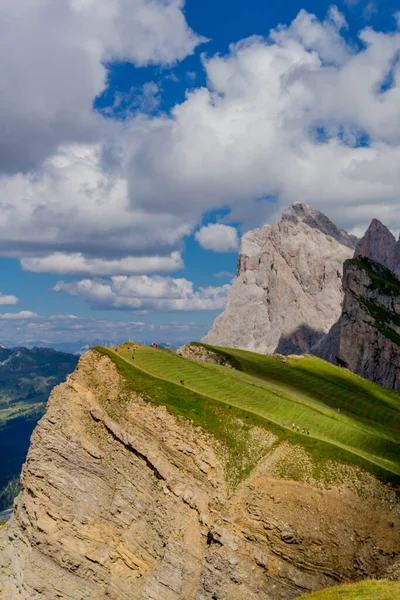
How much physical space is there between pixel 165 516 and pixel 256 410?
16.7m

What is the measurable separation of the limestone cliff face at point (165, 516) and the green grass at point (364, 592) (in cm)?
1018

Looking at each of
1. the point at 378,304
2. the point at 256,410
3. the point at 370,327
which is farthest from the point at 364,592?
the point at 378,304

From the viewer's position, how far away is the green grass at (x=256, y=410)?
50156 millimetres

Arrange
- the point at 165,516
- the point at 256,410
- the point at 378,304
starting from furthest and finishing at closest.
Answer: the point at 378,304, the point at 256,410, the point at 165,516

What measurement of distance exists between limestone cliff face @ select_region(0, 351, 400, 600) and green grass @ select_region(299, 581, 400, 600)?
10183mm

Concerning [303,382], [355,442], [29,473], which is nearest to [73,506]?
[29,473]

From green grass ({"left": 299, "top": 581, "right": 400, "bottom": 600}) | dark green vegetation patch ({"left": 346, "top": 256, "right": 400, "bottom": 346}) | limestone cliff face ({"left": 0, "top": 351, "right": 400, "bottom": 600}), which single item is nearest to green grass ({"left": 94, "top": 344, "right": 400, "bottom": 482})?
limestone cliff face ({"left": 0, "top": 351, "right": 400, "bottom": 600})

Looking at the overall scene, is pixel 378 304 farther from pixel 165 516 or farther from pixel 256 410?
pixel 165 516

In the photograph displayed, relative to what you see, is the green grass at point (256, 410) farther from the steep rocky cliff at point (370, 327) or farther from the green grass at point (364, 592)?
the steep rocky cliff at point (370, 327)

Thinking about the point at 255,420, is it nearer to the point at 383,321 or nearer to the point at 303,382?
the point at 303,382

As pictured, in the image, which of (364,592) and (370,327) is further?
(370,327)

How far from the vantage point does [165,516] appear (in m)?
47.3

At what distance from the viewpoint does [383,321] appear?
166625mm

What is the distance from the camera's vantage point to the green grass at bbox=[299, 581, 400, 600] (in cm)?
2835
